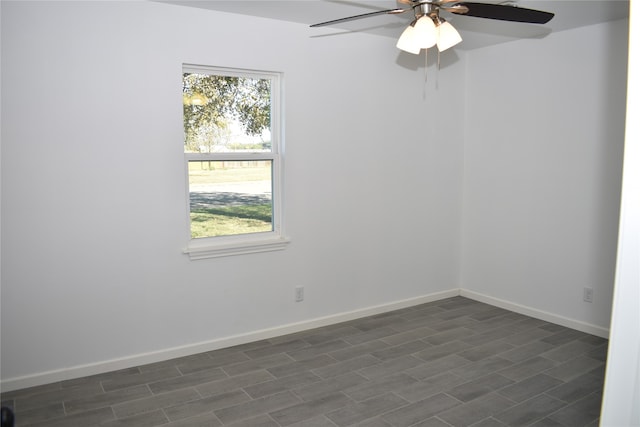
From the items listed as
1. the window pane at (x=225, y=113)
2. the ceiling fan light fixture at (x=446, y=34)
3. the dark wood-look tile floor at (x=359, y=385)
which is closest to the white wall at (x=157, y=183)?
the window pane at (x=225, y=113)

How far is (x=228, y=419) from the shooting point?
2.74 m

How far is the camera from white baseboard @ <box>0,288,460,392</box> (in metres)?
3.10

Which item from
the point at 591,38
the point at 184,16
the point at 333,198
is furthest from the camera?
the point at 333,198

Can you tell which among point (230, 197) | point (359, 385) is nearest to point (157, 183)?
point (230, 197)

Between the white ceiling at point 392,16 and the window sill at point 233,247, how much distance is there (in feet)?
5.48

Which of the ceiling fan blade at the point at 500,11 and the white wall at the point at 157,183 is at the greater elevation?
the ceiling fan blade at the point at 500,11

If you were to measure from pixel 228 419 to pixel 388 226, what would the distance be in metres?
2.37

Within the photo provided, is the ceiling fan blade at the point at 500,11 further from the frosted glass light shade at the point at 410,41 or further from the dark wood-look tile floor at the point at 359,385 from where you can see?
the dark wood-look tile floor at the point at 359,385

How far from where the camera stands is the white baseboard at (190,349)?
3104 mm

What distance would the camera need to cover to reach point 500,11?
7.95ft

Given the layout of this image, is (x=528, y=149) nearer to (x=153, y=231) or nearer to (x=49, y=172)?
(x=153, y=231)

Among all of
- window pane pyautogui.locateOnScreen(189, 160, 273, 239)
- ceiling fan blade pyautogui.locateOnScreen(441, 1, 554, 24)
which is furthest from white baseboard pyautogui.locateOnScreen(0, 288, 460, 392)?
ceiling fan blade pyautogui.locateOnScreen(441, 1, 554, 24)

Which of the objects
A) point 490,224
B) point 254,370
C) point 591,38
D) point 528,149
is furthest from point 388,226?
point 591,38

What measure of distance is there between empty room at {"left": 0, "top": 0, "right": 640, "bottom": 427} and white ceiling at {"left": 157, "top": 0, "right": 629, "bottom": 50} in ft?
0.09
